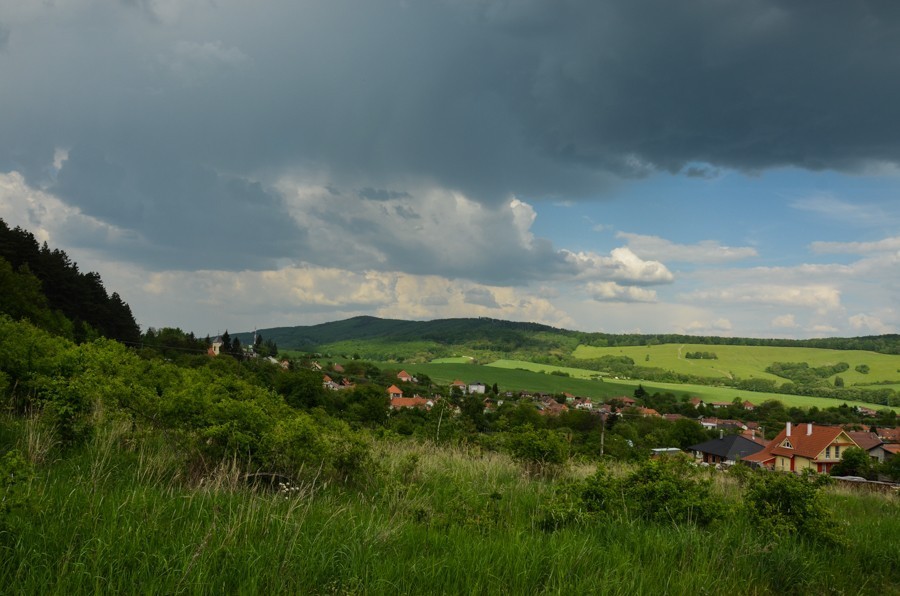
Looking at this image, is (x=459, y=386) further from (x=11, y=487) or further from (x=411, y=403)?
(x=11, y=487)

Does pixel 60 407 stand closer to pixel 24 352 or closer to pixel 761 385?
pixel 24 352

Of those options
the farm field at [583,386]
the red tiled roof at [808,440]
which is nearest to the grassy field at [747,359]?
the farm field at [583,386]

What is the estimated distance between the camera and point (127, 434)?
6.81 meters

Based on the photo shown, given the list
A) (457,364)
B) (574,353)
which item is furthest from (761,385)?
(457,364)

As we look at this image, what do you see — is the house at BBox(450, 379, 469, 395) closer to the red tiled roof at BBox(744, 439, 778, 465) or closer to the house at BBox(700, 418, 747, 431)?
the house at BBox(700, 418, 747, 431)

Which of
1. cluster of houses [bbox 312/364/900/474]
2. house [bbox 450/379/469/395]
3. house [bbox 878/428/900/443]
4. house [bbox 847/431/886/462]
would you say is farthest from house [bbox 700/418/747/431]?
house [bbox 450/379/469/395]

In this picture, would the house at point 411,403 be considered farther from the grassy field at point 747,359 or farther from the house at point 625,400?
the grassy field at point 747,359

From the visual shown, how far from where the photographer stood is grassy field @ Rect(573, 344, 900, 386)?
123m

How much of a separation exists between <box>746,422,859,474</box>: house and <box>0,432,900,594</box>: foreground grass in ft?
177

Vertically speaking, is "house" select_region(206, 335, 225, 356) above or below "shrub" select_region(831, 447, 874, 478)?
above

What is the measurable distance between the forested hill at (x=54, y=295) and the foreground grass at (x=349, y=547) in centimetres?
3603

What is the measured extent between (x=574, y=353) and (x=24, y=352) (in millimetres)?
177643

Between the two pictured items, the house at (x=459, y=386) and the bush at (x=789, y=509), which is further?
the house at (x=459, y=386)

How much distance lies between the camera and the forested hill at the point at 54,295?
34781 mm
